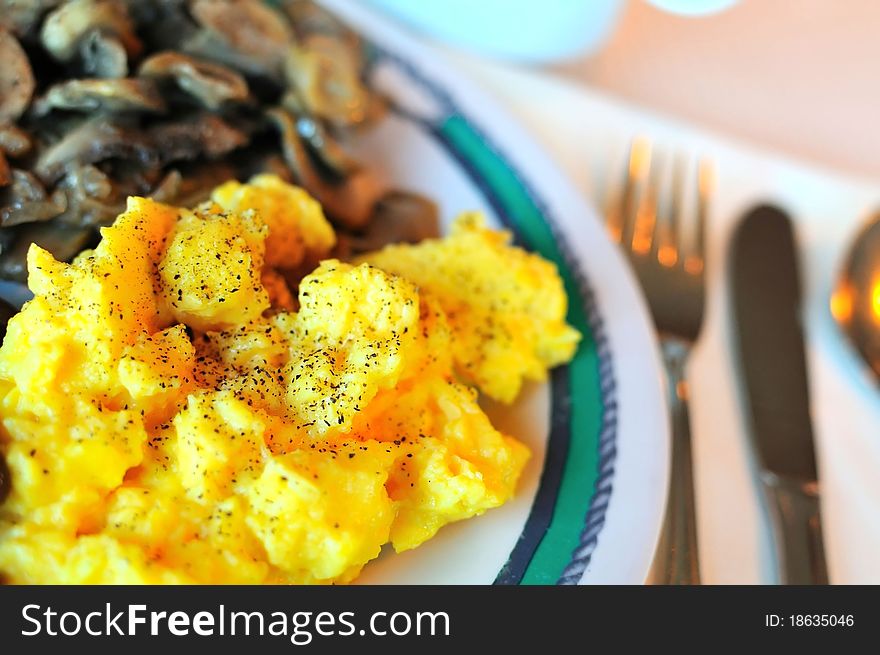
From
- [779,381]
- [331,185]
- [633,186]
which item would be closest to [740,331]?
[779,381]

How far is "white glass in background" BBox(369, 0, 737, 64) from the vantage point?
7.57 feet

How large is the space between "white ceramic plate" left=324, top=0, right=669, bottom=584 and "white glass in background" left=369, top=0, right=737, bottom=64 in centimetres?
16

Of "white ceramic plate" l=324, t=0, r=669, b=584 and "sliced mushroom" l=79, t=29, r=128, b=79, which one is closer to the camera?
"white ceramic plate" l=324, t=0, r=669, b=584

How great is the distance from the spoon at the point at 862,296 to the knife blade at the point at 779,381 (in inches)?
5.4

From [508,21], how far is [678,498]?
140 cm

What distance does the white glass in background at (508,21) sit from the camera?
2.31 meters

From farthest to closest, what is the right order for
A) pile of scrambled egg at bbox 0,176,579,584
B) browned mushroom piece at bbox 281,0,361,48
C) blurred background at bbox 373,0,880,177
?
1. blurred background at bbox 373,0,880,177
2. browned mushroom piece at bbox 281,0,361,48
3. pile of scrambled egg at bbox 0,176,579,584

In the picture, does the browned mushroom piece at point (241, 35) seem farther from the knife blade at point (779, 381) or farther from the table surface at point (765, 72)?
the knife blade at point (779, 381)

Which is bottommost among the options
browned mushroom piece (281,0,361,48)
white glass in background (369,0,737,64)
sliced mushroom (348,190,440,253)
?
sliced mushroom (348,190,440,253)

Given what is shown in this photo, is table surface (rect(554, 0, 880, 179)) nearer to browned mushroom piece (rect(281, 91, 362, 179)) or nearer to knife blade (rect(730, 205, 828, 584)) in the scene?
knife blade (rect(730, 205, 828, 584))

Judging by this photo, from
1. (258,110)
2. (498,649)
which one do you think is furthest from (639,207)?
(498,649)

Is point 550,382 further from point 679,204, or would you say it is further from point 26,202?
point 26,202

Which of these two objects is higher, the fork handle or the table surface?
the table surface

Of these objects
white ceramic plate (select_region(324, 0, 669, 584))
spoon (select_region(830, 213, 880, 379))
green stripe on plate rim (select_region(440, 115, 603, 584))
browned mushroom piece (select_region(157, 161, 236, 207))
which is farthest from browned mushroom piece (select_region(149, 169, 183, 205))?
spoon (select_region(830, 213, 880, 379))
